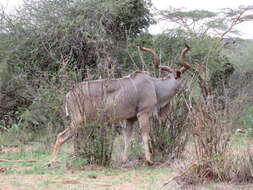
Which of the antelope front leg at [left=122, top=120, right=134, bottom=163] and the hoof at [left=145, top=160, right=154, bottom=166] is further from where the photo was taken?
the antelope front leg at [left=122, top=120, right=134, bottom=163]

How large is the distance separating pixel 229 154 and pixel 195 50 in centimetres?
796

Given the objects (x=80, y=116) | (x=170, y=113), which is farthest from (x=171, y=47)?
(x=80, y=116)

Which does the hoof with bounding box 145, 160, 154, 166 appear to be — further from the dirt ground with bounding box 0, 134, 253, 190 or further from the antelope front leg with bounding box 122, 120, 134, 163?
the antelope front leg with bounding box 122, 120, 134, 163

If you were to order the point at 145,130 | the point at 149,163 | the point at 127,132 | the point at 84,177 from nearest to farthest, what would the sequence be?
the point at 84,177 → the point at 149,163 → the point at 145,130 → the point at 127,132

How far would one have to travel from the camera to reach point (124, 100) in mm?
7426

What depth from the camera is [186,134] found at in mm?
7254

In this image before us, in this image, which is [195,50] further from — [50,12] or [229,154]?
[229,154]

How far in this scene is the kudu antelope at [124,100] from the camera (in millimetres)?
6969

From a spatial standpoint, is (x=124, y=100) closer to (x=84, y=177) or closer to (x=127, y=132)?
(x=127, y=132)

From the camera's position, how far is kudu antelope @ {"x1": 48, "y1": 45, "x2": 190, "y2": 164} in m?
6.97

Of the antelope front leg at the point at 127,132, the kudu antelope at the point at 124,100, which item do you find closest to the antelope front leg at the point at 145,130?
the kudu antelope at the point at 124,100

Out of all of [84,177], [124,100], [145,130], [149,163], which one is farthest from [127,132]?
[84,177]

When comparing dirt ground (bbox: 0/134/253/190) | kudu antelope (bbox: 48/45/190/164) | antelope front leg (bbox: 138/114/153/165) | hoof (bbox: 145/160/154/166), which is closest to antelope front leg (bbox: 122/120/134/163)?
kudu antelope (bbox: 48/45/190/164)

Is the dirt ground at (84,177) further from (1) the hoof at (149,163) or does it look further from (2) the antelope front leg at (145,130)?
(2) the antelope front leg at (145,130)
